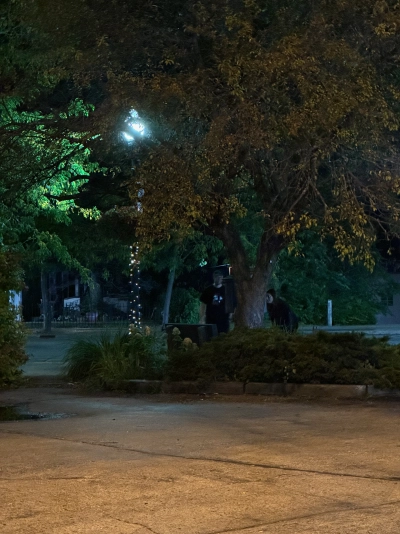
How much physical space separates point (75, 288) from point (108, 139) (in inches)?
1818

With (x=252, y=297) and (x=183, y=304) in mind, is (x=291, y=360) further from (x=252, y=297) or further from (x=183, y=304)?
(x=183, y=304)

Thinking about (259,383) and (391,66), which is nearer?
(259,383)

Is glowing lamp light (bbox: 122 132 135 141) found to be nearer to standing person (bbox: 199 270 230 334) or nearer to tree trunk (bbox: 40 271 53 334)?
standing person (bbox: 199 270 230 334)

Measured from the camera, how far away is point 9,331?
13977 mm

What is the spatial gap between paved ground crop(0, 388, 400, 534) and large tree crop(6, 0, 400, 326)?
3930 mm

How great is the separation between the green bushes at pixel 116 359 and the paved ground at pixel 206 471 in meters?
2.76

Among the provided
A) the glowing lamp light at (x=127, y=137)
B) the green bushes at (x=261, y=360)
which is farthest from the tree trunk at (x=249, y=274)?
the glowing lamp light at (x=127, y=137)

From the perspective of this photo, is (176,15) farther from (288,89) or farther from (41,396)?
(41,396)

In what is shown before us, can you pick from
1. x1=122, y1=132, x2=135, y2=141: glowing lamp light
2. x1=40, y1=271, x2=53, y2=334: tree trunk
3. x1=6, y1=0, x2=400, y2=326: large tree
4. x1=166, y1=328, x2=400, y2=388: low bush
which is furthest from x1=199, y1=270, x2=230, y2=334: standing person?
x1=40, y1=271, x2=53, y2=334: tree trunk

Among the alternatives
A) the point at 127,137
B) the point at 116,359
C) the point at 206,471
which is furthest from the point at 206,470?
the point at 127,137

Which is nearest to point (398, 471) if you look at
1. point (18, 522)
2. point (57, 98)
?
point (18, 522)

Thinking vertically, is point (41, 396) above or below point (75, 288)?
below

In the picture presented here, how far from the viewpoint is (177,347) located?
1592 centimetres

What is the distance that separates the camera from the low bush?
1289 cm
